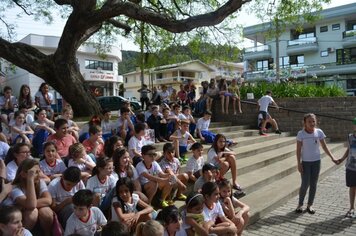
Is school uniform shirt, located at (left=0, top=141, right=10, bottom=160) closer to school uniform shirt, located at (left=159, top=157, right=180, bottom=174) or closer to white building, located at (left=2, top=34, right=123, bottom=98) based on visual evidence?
school uniform shirt, located at (left=159, top=157, right=180, bottom=174)

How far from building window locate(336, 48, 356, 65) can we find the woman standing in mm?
35474

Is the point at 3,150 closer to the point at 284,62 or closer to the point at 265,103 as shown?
the point at 265,103

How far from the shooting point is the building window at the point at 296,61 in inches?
1660

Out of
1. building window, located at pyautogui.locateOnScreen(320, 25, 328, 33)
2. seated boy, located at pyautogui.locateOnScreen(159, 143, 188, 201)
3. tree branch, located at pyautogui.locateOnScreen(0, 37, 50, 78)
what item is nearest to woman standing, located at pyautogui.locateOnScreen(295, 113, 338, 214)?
seated boy, located at pyautogui.locateOnScreen(159, 143, 188, 201)

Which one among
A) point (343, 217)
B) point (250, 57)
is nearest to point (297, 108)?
point (343, 217)

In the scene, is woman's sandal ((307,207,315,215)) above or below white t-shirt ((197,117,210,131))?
below

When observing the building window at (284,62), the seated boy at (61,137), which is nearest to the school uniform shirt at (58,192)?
the seated boy at (61,137)

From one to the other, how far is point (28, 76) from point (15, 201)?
1612 inches

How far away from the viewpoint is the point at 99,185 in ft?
15.3

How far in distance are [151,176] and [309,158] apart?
2761mm

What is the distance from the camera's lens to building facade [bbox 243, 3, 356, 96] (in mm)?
36844

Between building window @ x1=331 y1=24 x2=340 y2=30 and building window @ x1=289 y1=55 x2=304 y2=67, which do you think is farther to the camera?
building window @ x1=289 y1=55 x2=304 y2=67

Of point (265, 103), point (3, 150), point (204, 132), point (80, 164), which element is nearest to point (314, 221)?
point (80, 164)

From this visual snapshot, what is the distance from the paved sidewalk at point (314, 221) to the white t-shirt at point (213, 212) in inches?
35.0
